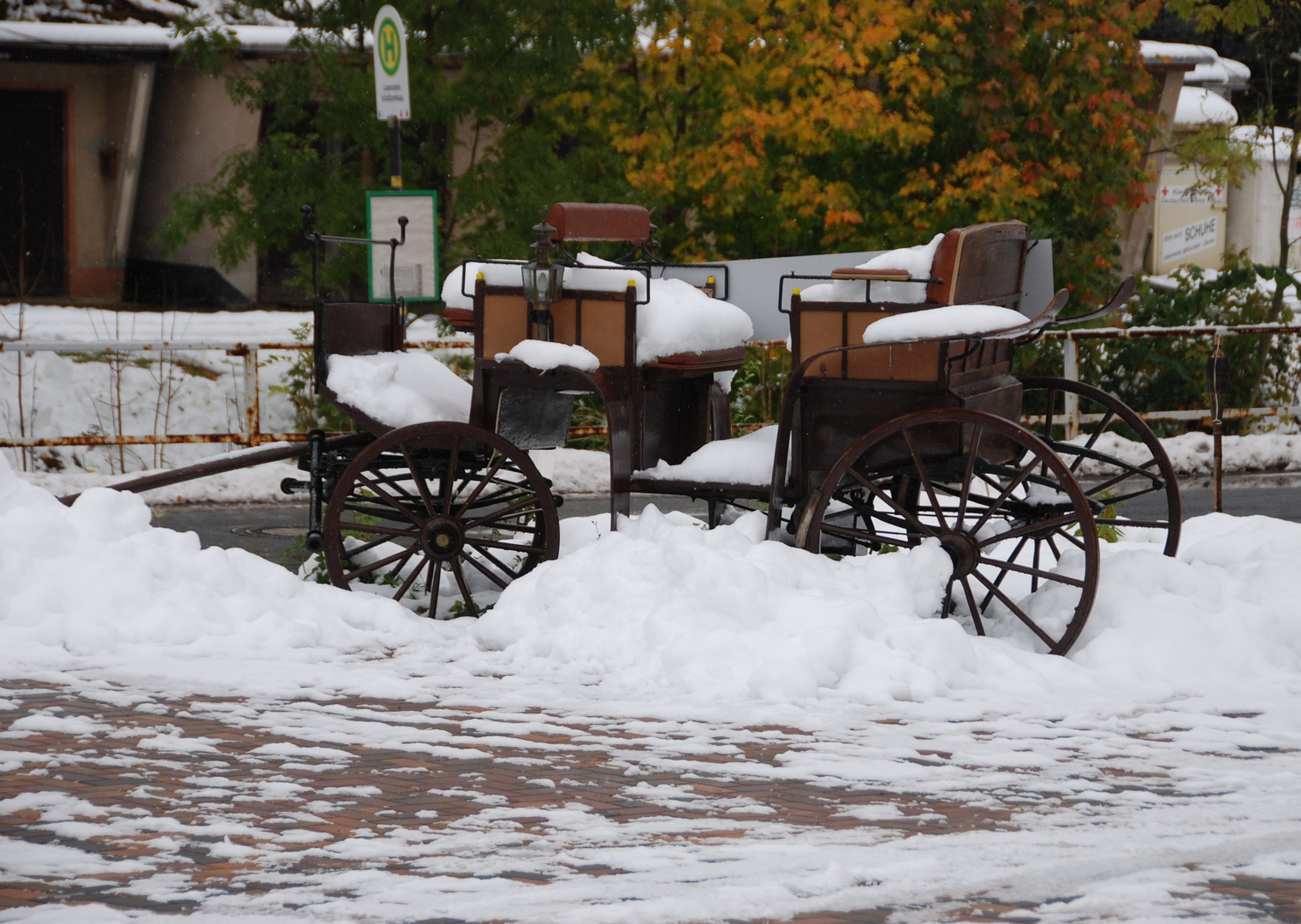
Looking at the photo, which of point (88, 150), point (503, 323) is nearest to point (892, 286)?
point (503, 323)

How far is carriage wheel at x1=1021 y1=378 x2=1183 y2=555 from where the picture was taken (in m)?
7.27

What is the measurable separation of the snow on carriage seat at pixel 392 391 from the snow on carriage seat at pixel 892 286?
1947 millimetres

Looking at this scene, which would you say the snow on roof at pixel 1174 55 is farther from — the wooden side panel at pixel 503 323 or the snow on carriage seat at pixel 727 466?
the wooden side panel at pixel 503 323

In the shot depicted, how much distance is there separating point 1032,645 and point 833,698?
1.20 m

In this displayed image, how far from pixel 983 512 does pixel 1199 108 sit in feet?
55.1

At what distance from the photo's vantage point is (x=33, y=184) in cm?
2086

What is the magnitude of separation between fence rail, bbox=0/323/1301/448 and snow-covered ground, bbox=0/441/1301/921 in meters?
5.11

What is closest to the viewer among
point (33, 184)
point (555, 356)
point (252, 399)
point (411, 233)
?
point (555, 356)

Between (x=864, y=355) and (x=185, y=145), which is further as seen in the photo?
(x=185, y=145)

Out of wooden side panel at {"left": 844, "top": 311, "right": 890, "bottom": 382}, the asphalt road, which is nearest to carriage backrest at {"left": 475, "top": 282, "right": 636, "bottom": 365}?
wooden side panel at {"left": 844, "top": 311, "right": 890, "bottom": 382}

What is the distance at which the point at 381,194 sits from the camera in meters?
10.9

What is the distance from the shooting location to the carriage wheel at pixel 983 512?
20.8 ft

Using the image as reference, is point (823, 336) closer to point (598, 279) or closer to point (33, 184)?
point (598, 279)

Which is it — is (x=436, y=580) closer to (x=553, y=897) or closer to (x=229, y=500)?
(x=553, y=897)
